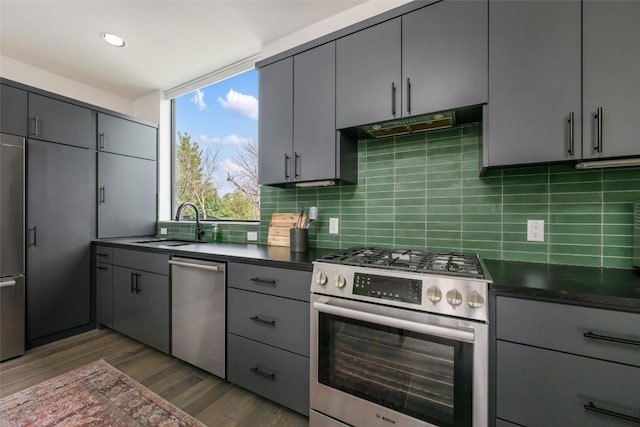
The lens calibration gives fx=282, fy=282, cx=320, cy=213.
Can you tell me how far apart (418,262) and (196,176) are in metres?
2.83

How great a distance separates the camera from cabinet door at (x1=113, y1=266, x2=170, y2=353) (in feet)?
7.18

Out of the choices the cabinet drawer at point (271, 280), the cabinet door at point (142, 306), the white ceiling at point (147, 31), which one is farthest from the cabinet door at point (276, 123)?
the cabinet door at point (142, 306)

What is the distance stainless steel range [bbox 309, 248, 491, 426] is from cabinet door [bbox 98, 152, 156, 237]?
8.64ft

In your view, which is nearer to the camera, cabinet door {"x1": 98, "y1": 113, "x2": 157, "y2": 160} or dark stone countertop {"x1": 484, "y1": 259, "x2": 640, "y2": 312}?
dark stone countertop {"x1": 484, "y1": 259, "x2": 640, "y2": 312}

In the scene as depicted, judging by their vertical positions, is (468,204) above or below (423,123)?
below

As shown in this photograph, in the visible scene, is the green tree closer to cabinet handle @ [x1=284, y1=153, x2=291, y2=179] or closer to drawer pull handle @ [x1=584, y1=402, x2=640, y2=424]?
cabinet handle @ [x1=284, y1=153, x2=291, y2=179]

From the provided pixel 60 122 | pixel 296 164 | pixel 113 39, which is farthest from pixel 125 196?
pixel 296 164

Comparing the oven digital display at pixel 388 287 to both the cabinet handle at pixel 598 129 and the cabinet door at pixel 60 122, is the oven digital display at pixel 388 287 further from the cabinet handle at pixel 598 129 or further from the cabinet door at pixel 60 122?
the cabinet door at pixel 60 122

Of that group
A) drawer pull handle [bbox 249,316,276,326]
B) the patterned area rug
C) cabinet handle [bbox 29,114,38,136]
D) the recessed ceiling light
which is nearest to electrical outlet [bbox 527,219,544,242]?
drawer pull handle [bbox 249,316,276,326]

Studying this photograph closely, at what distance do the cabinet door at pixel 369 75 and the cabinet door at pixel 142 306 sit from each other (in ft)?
6.05

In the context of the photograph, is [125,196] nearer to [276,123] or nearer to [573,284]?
[276,123]

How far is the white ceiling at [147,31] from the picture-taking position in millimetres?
2051

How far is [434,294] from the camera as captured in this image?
1.15 meters

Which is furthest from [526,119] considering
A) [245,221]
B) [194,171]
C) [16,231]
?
[16,231]
